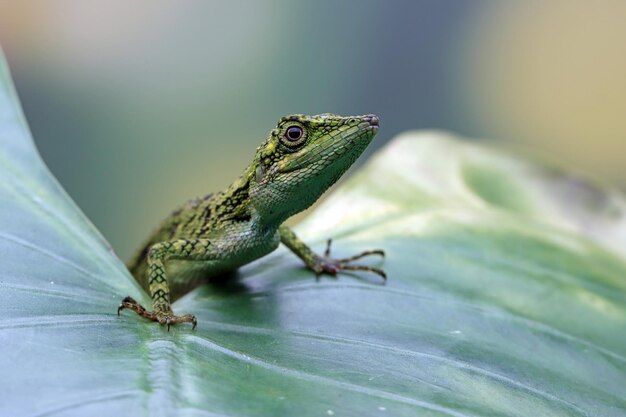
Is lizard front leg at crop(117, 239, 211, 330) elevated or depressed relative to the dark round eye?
depressed

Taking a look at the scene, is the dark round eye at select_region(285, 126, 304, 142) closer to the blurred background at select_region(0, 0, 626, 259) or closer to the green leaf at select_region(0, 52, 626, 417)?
the green leaf at select_region(0, 52, 626, 417)

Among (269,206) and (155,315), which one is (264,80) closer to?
(269,206)

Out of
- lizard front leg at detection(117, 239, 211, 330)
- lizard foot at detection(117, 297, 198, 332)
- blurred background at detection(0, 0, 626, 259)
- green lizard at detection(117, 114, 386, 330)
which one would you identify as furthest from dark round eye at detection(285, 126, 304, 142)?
blurred background at detection(0, 0, 626, 259)

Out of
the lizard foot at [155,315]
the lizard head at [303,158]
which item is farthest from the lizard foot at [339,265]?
the lizard foot at [155,315]

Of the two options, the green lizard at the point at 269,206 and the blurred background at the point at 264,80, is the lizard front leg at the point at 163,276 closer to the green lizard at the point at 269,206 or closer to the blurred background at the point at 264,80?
the green lizard at the point at 269,206

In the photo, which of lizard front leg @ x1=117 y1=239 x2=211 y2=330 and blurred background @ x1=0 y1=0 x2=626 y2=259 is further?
blurred background @ x1=0 y1=0 x2=626 y2=259

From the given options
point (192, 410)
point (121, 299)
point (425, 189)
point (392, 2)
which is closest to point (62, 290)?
point (121, 299)

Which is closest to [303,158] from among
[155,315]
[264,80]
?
[155,315]

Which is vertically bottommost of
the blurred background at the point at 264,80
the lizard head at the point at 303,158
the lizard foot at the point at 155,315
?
the lizard foot at the point at 155,315
